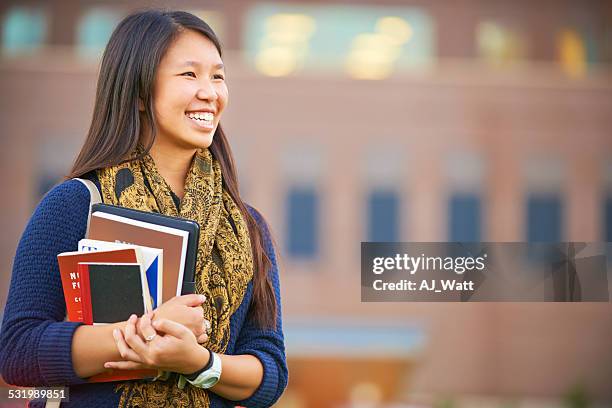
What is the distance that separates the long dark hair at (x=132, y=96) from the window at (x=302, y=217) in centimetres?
2468

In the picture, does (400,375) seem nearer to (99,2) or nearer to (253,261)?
(99,2)

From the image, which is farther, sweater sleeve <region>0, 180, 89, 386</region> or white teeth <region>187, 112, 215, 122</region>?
white teeth <region>187, 112, 215, 122</region>

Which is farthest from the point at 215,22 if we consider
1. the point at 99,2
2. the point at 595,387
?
the point at 595,387

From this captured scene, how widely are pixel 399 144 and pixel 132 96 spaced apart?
25.6 meters

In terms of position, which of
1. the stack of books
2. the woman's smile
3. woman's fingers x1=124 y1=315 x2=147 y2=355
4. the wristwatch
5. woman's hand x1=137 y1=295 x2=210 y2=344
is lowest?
the wristwatch

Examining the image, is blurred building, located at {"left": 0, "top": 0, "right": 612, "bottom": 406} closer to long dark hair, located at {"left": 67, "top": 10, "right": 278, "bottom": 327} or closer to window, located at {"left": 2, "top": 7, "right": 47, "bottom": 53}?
window, located at {"left": 2, "top": 7, "right": 47, "bottom": 53}

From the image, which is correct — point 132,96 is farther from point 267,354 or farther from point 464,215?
point 464,215

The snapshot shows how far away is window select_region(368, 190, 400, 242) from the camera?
2712 cm

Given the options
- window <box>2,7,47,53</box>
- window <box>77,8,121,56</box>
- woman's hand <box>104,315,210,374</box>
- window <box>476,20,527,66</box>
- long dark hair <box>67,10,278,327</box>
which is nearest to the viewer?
woman's hand <box>104,315,210,374</box>

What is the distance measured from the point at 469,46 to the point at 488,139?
2.85 m

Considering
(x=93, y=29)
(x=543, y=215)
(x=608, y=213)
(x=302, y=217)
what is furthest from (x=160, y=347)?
(x=93, y=29)

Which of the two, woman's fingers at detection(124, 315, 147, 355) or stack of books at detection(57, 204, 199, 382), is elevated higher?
stack of books at detection(57, 204, 199, 382)

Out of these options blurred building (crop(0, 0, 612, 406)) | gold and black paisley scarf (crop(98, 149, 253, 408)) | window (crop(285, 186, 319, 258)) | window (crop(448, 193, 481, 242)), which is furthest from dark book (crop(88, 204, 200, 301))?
window (crop(448, 193, 481, 242))

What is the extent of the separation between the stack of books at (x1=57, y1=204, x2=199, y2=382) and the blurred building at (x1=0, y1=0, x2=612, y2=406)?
24.3 m
